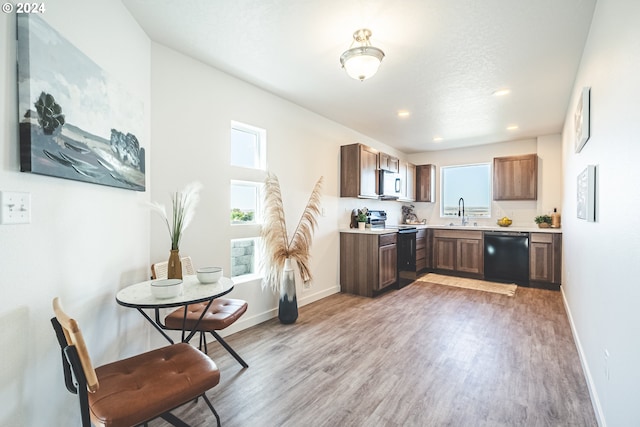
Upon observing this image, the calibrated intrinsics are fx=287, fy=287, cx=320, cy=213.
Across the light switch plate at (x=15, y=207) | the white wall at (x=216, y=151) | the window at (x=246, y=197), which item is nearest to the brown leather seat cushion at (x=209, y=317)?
the white wall at (x=216, y=151)

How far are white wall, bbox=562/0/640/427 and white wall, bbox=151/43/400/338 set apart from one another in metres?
2.87

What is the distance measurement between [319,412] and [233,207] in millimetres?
2097

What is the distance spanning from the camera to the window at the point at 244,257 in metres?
3.15

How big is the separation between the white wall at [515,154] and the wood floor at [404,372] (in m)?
2.46

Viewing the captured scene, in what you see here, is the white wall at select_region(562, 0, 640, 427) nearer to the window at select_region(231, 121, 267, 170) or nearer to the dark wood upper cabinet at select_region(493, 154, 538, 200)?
the window at select_region(231, 121, 267, 170)

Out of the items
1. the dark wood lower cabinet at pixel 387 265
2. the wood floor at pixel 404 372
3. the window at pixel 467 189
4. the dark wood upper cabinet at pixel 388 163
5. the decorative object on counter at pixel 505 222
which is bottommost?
the wood floor at pixel 404 372

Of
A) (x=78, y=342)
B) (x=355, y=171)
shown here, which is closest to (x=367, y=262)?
(x=355, y=171)

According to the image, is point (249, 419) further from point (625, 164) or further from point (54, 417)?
point (625, 164)

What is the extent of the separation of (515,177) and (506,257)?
5.15ft

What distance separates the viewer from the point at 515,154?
5688mm

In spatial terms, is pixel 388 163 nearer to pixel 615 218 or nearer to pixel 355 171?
pixel 355 171

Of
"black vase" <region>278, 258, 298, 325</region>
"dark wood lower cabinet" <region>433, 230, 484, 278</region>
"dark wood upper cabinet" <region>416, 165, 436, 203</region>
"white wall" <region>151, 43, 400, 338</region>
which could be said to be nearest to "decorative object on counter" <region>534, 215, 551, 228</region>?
"dark wood lower cabinet" <region>433, 230, 484, 278</region>

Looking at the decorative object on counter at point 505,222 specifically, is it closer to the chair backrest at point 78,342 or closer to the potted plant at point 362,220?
the potted plant at point 362,220

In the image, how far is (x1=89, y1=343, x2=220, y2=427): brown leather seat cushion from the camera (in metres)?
1.16
